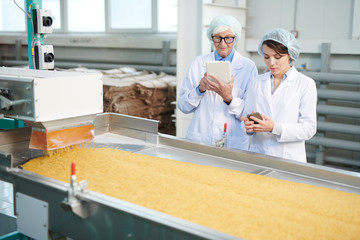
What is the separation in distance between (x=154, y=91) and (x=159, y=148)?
236 cm

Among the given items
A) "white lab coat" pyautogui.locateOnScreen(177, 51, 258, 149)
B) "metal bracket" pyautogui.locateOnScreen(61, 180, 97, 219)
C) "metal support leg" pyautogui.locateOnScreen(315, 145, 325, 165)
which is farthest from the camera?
"metal support leg" pyautogui.locateOnScreen(315, 145, 325, 165)

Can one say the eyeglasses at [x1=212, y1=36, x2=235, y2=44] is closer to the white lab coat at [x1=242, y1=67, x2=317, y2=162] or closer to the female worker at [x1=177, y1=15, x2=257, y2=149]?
the female worker at [x1=177, y1=15, x2=257, y2=149]

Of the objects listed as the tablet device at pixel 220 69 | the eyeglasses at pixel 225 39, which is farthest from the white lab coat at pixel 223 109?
the tablet device at pixel 220 69

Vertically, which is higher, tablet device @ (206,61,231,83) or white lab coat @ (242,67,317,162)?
tablet device @ (206,61,231,83)

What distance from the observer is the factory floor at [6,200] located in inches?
111

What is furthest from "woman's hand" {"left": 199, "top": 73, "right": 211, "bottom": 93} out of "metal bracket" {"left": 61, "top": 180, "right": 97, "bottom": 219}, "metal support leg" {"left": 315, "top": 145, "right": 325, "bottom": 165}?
"metal support leg" {"left": 315, "top": 145, "right": 325, "bottom": 165}

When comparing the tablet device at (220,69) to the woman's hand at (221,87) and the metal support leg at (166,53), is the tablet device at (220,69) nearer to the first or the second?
the woman's hand at (221,87)

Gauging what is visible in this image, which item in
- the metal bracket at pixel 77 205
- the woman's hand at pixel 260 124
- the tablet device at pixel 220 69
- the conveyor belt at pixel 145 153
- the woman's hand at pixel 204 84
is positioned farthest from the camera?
the woman's hand at pixel 204 84

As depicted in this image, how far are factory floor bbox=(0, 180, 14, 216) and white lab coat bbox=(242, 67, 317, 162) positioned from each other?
1.84 meters

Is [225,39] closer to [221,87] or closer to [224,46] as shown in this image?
[224,46]

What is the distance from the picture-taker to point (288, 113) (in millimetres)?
1898

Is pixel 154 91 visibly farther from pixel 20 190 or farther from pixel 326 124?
pixel 20 190

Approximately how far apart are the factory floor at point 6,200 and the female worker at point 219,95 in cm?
146

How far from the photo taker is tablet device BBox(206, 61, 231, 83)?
77.8 inches
